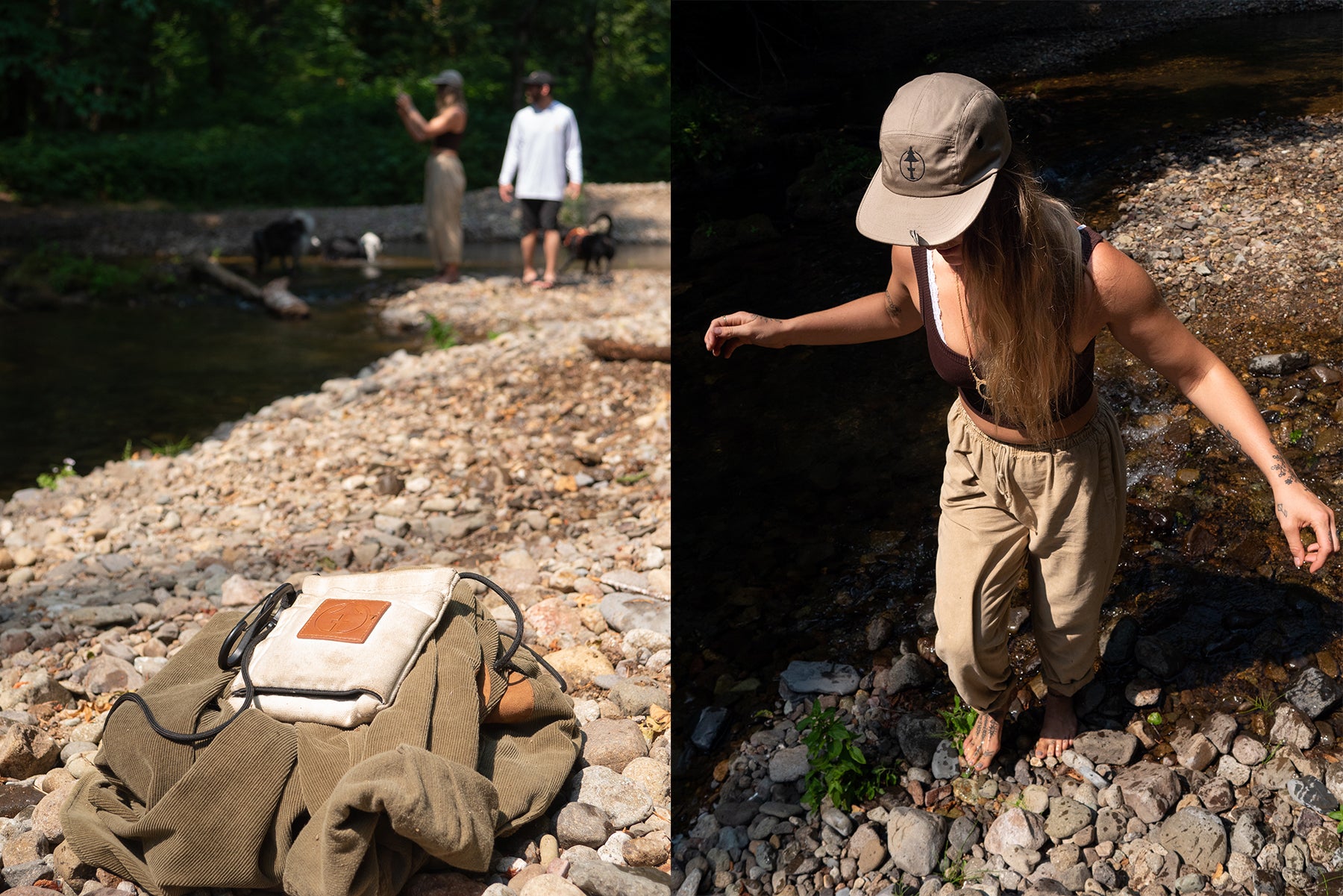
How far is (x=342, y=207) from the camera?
18.4 m

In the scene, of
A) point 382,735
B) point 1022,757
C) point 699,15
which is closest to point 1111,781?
point 1022,757

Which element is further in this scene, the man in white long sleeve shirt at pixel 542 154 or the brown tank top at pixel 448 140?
the brown tank top at pixel 448 140

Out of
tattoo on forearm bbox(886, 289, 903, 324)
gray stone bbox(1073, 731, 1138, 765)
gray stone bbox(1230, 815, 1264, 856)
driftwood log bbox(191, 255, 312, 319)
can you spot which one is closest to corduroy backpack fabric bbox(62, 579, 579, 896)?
gray stone bbox(1073, 731, 1138, 765)

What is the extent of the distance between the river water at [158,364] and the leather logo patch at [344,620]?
4.30 metres

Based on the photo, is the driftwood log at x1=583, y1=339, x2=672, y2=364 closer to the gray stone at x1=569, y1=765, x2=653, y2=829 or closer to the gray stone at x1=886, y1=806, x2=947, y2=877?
the gray stone at x1=569, y1=765, x2=653, y2=829

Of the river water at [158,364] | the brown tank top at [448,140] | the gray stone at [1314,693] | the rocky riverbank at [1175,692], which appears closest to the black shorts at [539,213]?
the brown tank top at [448,140]

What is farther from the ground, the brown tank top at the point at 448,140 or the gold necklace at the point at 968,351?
the gold necklace at the point at 968,351

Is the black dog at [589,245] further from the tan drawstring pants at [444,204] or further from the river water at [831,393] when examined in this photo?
the river water at [831,393]

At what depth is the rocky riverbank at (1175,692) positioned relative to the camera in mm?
1848

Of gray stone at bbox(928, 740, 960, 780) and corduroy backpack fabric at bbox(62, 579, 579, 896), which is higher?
gray stone at bbox(928, 740, 960, 780)

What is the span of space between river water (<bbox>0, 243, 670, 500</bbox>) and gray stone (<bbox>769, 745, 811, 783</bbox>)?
552 centimetres

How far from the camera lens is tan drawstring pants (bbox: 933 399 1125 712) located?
195 cm

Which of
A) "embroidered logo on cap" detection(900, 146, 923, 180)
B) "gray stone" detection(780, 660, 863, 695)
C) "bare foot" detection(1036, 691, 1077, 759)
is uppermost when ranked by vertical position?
"embroidered logo on cap" detection(900, 146, 923, 180)

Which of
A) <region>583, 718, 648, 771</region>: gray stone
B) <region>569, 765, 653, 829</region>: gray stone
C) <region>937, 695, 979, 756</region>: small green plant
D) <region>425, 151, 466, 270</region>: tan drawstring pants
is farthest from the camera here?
<region>425, 151, 466, 270</region>: tan drawstring pants
